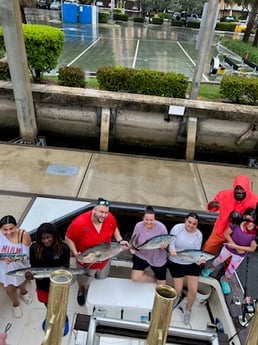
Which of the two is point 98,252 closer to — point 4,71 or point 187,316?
point 187,316

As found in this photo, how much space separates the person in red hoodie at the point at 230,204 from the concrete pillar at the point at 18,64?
428 centimetres

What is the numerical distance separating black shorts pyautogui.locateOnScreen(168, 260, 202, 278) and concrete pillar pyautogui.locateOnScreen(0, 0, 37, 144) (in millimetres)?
4477

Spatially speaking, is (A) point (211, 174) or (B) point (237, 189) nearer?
(B) point (237, 189)

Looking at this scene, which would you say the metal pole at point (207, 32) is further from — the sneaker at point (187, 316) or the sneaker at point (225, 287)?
the sneaker at point (187, 316)

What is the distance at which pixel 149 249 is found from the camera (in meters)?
3.01

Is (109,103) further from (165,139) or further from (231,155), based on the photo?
(231,155)

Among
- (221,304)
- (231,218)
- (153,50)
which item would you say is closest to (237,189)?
(231,218)

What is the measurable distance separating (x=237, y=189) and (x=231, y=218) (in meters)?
0.32

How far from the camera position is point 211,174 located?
5.76 m

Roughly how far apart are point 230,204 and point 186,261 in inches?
33.6

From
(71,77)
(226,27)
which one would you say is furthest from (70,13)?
(71,77)

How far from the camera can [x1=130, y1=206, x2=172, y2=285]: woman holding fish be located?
9.48 feet

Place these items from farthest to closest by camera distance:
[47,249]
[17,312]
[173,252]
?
1. [17,312]
2. [173,252]
3. [47,249]

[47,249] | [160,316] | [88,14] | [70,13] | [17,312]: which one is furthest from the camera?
[88,14]
